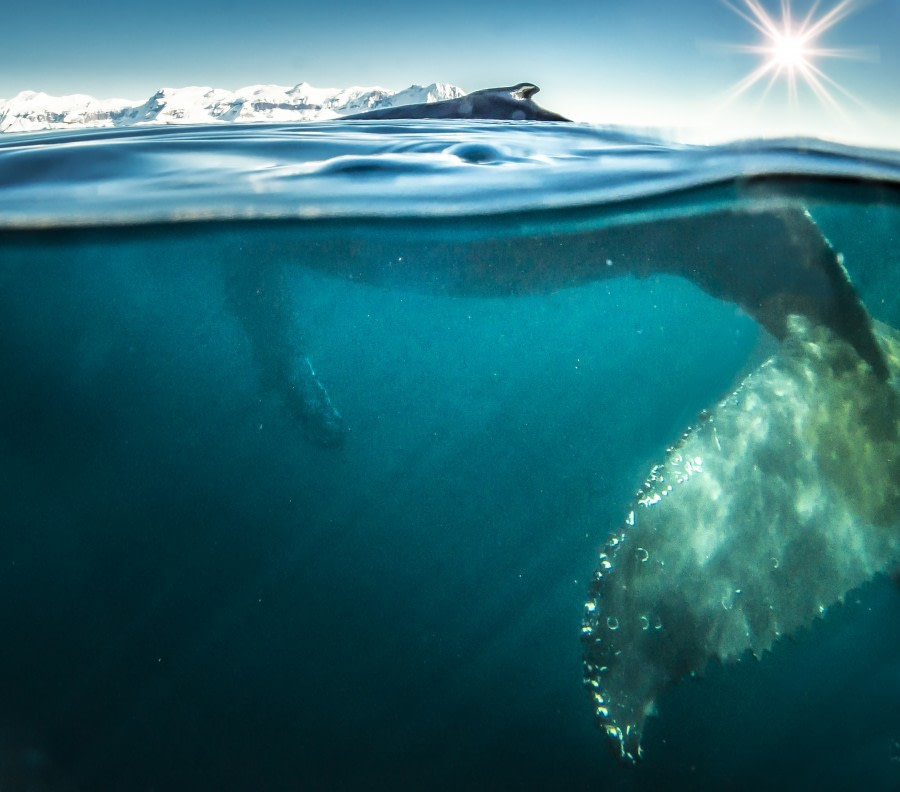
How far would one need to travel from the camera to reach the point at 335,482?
7.11 metres

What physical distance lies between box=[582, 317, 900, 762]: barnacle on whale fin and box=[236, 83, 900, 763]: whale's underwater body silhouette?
0.01m

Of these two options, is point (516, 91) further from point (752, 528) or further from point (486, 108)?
point (752, 528)


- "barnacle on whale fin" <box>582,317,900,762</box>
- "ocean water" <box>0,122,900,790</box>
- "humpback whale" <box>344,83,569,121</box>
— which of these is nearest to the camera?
"barnacle on whale fin" <box>582,317,900,762</box>

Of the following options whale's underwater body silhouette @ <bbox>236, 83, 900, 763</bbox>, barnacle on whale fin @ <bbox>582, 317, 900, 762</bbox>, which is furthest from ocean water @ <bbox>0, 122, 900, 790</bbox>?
barnacle on whale fin @ <bbox>582, 317, 900, 762</bbox>

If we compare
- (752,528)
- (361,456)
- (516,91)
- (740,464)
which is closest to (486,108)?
(516,91)

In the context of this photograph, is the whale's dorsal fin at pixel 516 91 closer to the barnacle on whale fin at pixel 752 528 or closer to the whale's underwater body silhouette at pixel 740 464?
the whale's underwater body silhouette at pixel 740 464

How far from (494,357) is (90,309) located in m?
4.26

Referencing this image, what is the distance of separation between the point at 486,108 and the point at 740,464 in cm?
667

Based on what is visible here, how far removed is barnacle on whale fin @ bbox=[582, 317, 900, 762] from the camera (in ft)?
16.3

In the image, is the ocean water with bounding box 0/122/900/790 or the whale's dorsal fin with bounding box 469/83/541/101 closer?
the ocean water with bounding box 0/122/900/790

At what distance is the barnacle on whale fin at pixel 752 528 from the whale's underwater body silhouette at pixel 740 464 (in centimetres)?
1

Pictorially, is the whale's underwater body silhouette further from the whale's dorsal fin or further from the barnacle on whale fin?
the whale's dorsal fin

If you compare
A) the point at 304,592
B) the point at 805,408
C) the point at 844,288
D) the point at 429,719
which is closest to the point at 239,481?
the point at 304,592

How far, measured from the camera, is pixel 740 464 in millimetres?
5852
